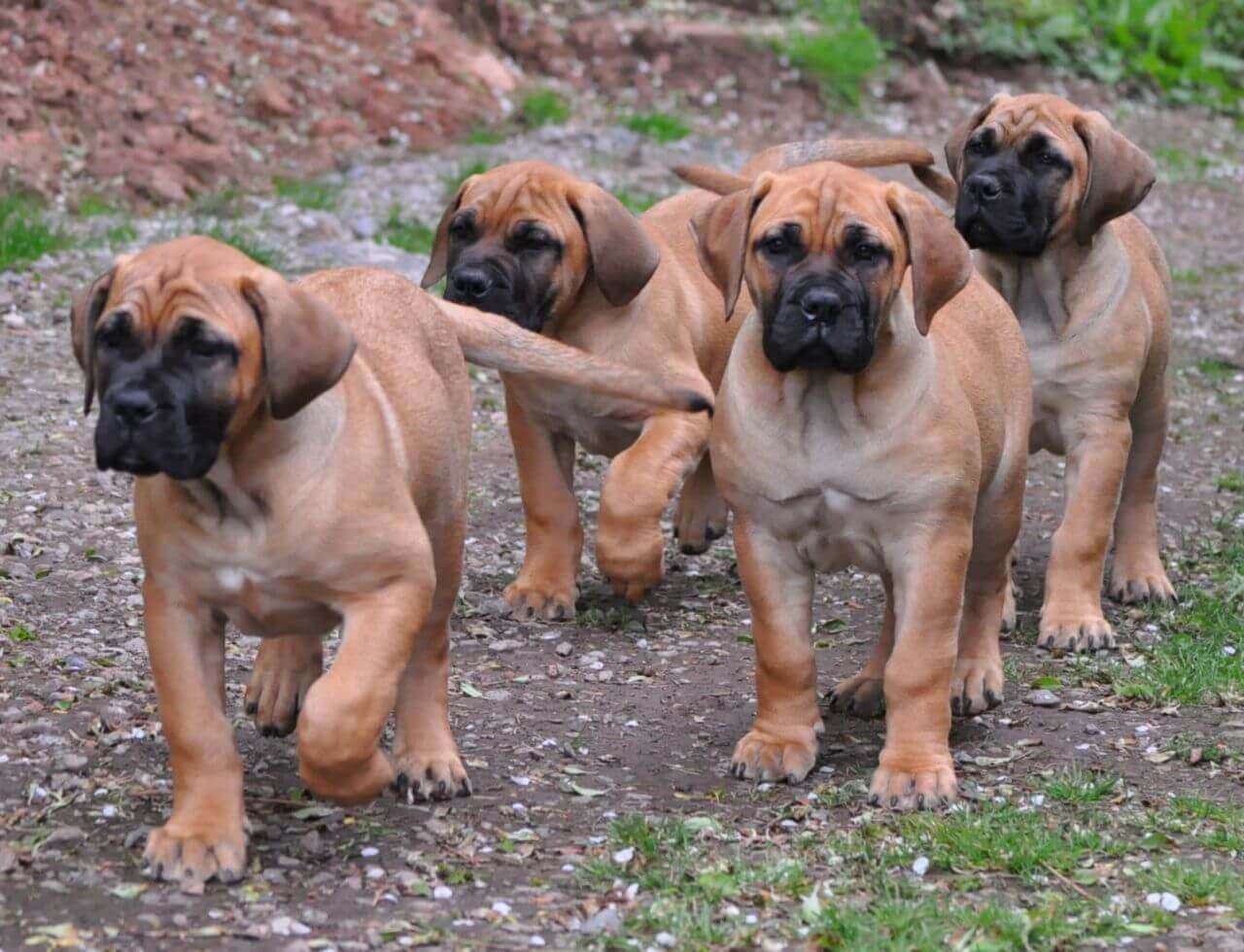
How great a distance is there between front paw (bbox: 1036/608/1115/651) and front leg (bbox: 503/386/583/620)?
165 cm

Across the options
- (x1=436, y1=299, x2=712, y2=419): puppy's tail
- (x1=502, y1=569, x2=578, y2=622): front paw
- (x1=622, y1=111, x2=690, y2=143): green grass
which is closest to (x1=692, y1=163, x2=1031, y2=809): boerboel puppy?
(x1=436, y1=299, x2=712, y2=419): puppy's tail

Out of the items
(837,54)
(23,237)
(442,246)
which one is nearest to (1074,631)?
(442,246)

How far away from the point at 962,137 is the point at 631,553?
213cm

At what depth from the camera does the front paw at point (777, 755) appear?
537 cm

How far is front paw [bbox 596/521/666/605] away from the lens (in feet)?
22.1

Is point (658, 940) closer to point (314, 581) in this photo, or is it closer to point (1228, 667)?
point (314, 581)

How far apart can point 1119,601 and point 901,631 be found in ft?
8.10

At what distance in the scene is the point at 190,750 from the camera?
4461mm

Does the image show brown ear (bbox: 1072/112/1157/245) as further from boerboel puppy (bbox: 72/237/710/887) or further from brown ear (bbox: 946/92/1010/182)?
boerboel puppy (bbox: 72/237/710/887)

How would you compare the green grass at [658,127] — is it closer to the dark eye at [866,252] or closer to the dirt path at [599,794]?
the dirt path at [599,794]

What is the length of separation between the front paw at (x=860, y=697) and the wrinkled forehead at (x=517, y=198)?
1.98 metres

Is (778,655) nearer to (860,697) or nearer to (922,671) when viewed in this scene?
(922,671)

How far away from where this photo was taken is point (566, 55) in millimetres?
15023

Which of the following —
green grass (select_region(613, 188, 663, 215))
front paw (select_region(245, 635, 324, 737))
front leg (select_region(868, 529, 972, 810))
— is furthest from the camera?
green grass (select_region(613, 188, 663, 215))
